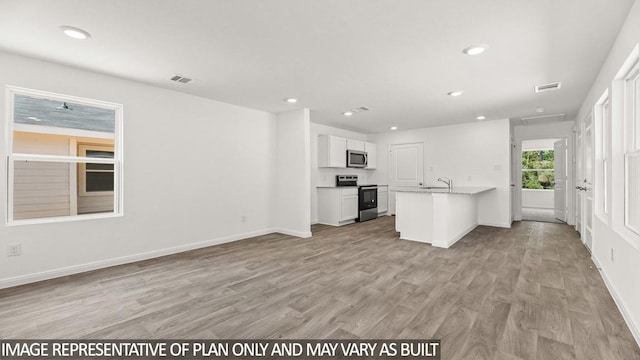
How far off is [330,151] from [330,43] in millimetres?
3913

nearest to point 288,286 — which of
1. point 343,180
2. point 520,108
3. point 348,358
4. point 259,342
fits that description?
point 259,342

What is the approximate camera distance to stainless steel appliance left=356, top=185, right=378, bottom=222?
22.5ft

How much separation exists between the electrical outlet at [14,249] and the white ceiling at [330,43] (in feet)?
6.55

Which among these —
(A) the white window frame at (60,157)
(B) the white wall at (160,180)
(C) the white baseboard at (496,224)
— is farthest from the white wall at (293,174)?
(C) the white baseboard at (496,224)

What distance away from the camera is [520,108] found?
5.15 m

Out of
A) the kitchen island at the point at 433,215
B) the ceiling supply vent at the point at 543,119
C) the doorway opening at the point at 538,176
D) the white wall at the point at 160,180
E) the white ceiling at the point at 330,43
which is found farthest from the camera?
the doorway opening at the point at 538,176

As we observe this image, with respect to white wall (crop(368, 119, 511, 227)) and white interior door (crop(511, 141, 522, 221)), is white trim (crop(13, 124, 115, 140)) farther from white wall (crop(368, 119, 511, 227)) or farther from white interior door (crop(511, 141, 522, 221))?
white interior door (crop(511, 141, 522, 221))

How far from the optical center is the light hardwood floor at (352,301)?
2.00 metres

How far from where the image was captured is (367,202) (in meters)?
7.08

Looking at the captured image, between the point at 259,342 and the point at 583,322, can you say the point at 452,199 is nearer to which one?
the point at 583,322

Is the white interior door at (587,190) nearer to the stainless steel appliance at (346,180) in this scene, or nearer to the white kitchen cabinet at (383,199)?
the white kitchen cabinet at (383,199)

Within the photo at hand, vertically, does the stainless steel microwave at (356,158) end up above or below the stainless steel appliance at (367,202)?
above

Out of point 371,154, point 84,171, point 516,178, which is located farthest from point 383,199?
point 84,171

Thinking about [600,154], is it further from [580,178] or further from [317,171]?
[317,171]
